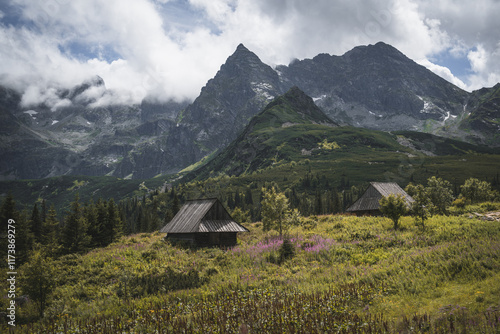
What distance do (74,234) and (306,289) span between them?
42.0 meters

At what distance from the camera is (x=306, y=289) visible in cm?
1752

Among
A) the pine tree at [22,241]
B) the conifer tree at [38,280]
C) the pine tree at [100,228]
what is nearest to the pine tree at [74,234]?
the pine tree at [100,228]

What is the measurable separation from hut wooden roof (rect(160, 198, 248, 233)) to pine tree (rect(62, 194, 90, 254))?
42.8 feet

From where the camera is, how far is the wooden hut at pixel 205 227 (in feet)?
134

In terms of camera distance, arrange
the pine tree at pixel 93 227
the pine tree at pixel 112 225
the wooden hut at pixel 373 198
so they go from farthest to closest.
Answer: the pine tree at pixel 112 225
the wooden hut at pixel 373 198
the pine tree at pixel 93 227

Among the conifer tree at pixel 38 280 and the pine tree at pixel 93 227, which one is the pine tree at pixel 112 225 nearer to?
the pine tree at pixel 93 227

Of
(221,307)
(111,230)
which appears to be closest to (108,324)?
(221,307)

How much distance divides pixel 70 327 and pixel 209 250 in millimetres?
22272

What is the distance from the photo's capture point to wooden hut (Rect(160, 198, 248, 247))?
40969mm

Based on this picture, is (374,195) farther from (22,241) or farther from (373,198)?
(22,241)

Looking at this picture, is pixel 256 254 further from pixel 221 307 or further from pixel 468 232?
pixel 468 232

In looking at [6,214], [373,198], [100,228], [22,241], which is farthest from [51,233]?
[373,198]

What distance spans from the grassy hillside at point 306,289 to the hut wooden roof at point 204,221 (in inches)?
314

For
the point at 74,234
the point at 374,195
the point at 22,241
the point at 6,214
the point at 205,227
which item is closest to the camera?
the point at 205,227
